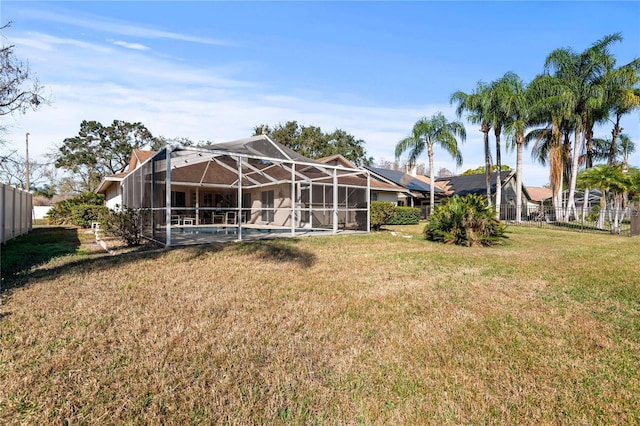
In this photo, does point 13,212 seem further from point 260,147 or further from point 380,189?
point 380,189

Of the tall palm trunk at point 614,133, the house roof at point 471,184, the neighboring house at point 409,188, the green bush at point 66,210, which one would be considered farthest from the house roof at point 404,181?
the green bush at point 66,210

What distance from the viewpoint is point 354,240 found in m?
11.4

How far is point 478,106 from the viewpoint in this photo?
78.1ft

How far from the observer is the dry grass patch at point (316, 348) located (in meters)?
2.28

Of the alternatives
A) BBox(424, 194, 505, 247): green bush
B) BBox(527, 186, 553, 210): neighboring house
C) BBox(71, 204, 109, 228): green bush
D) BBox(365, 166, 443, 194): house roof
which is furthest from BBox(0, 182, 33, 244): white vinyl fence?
BBox(527, 186, 553, 210): neighboring house

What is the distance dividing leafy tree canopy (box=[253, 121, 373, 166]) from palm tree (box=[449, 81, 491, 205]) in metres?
15.0

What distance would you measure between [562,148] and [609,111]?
3.85 metres

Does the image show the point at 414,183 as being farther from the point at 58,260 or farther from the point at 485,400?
the point at 485,400

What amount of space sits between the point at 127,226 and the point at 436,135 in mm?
20787

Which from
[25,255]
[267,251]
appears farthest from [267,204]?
[25,255]

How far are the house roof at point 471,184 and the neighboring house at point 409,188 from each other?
190 cm

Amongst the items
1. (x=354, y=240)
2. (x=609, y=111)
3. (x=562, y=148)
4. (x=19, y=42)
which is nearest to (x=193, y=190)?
(x=19, y=42)

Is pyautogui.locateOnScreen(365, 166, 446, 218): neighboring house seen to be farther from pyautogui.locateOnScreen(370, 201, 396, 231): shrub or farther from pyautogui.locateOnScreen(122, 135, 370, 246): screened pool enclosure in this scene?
pyautogui.locateOnScreen(122, 135, 370, 246): screened pool enclosure

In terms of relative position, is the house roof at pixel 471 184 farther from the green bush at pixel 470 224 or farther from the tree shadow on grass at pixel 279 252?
the tree shadow on grass at pixel 279 252
